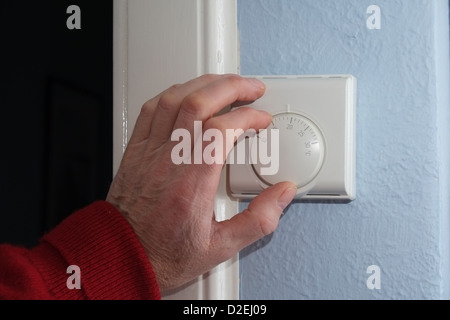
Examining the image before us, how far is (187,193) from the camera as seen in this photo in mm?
391

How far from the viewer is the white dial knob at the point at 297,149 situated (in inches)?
16.3

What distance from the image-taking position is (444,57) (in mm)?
443

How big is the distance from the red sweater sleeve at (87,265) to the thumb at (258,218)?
0.22 ft

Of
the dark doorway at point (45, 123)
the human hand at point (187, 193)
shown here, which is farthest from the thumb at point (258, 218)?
the dark doorway at point (45, 123)

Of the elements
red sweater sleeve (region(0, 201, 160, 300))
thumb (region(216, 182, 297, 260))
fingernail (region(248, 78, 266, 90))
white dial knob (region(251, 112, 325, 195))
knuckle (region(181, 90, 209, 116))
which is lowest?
red sweater sleeve (region(0, 201, 160, 300))

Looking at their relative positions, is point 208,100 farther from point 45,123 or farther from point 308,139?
point 45,123

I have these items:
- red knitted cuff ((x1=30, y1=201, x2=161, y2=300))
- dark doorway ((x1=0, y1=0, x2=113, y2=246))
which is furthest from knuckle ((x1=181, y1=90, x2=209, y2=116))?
dark doorway ((x1=0, y1=0, x2=113, y2=246))

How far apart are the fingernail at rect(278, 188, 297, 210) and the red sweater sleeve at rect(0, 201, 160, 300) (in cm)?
11

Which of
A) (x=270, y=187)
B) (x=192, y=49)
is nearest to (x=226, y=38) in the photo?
(x=192, y=49)

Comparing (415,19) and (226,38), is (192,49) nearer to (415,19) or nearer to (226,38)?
(226,38)

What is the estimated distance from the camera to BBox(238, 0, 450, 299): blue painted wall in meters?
0.42

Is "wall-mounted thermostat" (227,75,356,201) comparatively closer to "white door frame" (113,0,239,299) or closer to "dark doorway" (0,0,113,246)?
"white door frame" (113,0,239,299)
